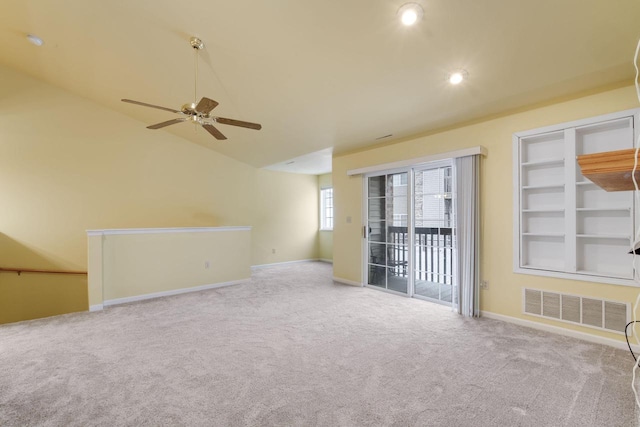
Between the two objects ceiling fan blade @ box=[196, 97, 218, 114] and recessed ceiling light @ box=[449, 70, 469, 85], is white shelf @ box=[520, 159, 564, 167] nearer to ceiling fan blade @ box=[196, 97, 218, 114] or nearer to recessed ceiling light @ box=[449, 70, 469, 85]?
recessed ceiling light @ box=[449, 70, 469, 85]

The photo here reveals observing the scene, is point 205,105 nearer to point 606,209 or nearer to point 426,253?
point 426,253

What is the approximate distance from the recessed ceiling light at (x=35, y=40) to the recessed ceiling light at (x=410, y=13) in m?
4.40

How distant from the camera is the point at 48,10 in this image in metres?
3.06

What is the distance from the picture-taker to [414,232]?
14.6 feet

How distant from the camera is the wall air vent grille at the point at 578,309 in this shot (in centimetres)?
273

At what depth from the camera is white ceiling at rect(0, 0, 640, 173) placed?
2.23 m

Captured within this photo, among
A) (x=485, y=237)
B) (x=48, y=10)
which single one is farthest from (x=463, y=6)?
(x=48, y=10)

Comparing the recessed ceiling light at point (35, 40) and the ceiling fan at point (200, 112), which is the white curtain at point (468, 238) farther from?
the recessed ceiling light at point (35, 40)

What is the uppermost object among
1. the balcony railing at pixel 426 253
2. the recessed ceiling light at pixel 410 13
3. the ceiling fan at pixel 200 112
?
the recessed ceiling light at pixel 410 13

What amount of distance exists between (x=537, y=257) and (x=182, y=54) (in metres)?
4.67

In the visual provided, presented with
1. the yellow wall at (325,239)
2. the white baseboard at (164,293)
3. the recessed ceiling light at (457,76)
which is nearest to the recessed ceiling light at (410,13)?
the recessed ceiling light at (457,76)

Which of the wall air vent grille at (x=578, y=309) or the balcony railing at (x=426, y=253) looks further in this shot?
the balcony railing at (x=426, y=253)

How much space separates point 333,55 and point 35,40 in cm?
383

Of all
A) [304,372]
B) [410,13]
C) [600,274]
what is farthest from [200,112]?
[600,274]
